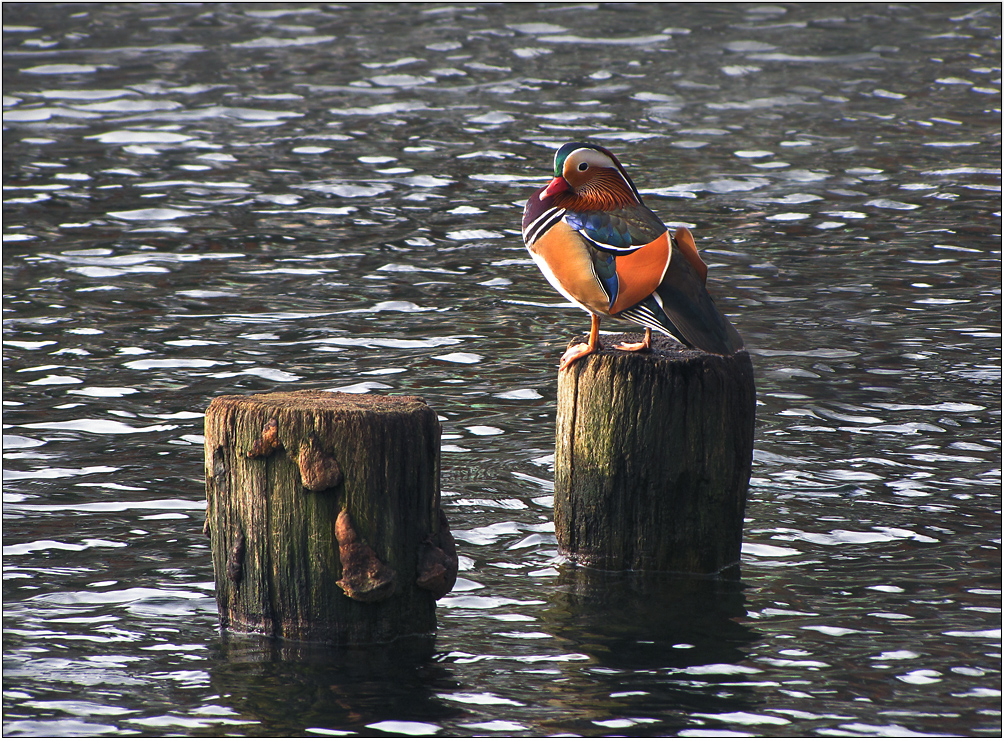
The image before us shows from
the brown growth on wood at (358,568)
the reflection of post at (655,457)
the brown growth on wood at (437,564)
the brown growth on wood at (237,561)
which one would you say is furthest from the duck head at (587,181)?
the brown growth on wood at (237,561)

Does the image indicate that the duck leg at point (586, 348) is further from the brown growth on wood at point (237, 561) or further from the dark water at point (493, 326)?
the brown growth on wood at point (237, 561)

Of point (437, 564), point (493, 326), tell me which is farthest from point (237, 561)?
point (493, 326)

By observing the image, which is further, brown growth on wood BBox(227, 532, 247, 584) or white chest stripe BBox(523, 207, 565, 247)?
white chest stripe BBox(523, 207, 565, 247)

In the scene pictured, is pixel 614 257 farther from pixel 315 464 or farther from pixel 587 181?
pixel 315 464

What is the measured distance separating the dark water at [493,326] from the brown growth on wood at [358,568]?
11.0 inches

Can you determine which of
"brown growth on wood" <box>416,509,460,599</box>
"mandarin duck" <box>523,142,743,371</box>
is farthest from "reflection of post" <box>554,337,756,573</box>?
"brown growth on wood" <box>416,509,460,599</box>

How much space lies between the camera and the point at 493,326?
10.3 metres

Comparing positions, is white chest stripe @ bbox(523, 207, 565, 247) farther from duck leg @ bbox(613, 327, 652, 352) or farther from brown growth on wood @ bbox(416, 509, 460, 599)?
brown growth on wood @ bbox(416, 509, 460, 599)

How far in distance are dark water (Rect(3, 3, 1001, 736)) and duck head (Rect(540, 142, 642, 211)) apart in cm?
167

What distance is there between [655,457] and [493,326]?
433cm

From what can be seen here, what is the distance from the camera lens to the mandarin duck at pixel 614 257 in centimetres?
589

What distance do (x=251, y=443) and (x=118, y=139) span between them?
10787mm

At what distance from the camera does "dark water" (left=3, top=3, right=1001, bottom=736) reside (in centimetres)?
541

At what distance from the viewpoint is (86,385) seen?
8906 millimetres
